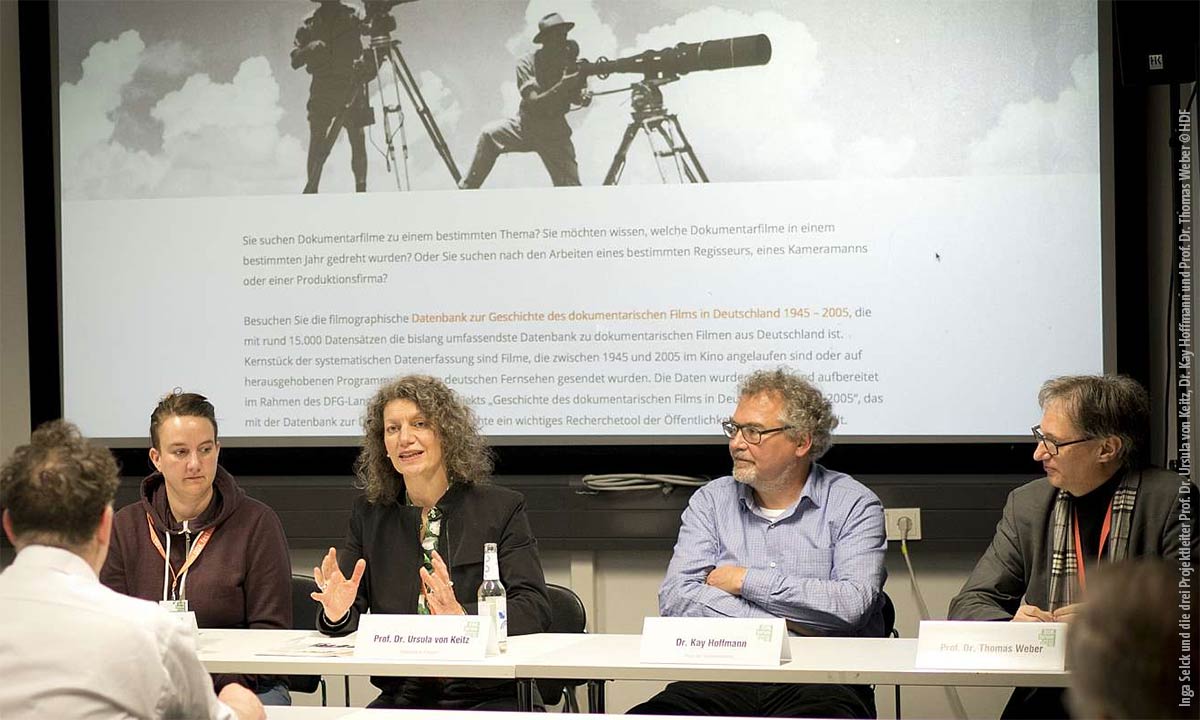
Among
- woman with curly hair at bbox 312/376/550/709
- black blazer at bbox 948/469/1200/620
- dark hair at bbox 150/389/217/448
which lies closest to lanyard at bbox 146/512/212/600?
dark hair at bbox 150/389/217/448

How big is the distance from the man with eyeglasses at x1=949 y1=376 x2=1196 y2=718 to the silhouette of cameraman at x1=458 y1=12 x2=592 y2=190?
1953 millimetres

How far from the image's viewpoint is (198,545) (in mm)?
3436

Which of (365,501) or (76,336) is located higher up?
(76,336)

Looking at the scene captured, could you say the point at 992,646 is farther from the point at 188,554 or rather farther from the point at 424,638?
the point at 188,554

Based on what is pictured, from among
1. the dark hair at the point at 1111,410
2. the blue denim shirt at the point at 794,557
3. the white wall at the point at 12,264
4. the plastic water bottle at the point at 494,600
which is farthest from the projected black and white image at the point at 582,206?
the plastic water bottle at the point at 494,600

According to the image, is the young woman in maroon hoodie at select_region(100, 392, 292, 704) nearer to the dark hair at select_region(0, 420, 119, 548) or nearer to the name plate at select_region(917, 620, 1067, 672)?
the dark hair at select_region(0, 420, 119, 548)

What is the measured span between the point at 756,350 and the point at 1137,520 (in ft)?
5.14

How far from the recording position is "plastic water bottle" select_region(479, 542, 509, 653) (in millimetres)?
2900

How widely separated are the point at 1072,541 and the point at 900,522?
1080 mm

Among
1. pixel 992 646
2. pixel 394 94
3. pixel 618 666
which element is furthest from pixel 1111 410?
pixel 394 94

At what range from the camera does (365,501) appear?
11.6 ft

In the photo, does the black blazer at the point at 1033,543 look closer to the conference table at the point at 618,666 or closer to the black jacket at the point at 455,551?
the conference table at the point at 618,666

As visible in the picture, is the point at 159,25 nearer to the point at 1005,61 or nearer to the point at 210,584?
the point at 210,584

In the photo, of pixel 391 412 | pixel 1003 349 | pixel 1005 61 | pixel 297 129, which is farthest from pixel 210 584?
pixel 1005 61
